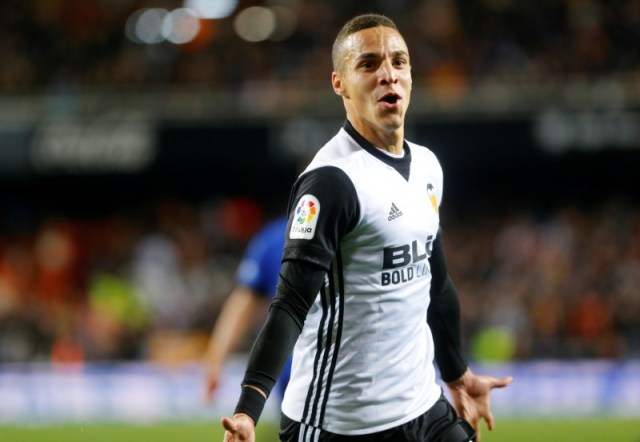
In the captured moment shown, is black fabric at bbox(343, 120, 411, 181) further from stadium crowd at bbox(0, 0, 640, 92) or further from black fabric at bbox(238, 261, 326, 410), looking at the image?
stadium crowd at bbox(0, 0, 640, 92)

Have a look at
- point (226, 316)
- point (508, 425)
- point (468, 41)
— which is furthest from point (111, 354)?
point (226, 316)

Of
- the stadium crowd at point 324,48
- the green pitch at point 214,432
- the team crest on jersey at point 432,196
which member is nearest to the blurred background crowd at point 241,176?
the stadium crowd at point 324,48

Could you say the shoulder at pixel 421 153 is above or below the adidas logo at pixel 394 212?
above

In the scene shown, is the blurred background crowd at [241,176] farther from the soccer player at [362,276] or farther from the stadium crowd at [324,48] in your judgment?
the soccer player at [362,276]

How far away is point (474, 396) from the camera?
4.24m

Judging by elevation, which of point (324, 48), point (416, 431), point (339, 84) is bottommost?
point (416, 431)

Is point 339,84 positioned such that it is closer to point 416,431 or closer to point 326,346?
point 326,346

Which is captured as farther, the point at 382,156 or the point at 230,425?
the point at 382,156

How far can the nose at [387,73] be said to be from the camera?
3.68 metres

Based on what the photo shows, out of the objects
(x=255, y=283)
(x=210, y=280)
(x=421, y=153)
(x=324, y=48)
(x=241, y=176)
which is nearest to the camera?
(x=421, y=153)

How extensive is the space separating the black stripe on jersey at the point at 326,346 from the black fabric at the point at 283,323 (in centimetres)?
17

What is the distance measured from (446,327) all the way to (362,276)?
29.3 inches

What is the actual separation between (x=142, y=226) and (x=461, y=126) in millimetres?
5055

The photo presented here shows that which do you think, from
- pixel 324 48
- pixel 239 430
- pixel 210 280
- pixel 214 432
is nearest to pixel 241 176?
pixel 324 48
